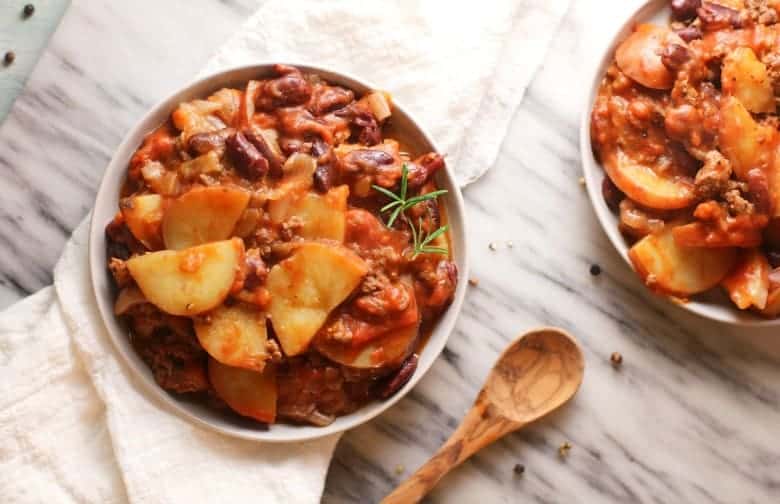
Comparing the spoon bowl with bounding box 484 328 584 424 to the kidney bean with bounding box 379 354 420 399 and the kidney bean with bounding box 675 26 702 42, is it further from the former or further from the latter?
the kidney bean with bounding box 675 26 702 42

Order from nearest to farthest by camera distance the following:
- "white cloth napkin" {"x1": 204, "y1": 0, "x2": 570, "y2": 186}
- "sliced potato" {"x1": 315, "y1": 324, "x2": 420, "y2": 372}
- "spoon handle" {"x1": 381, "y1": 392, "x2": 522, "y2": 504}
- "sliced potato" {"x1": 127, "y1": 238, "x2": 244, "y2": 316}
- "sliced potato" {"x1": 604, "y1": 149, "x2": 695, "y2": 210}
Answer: "sliced potato" {"x1": 127, "y1": 238, "x2": 244, "y2": 316} < "sliced potato" {"x1": 315, "y1": 324, "x2": 420, "y2": 372} < "sliced potato" {"x1": 604, "y1": 149, "x2": 695, "y2": 210} < "spoon handle" {"x1": 381, "y1": 392, "x2": 522, "y2": 504} < "white cloth napkin" {"x1": 204, "y1": 0, "x2": 570, "y2": 186}

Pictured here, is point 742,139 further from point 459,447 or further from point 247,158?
point 247,158

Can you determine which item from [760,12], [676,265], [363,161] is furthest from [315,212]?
[760,12]

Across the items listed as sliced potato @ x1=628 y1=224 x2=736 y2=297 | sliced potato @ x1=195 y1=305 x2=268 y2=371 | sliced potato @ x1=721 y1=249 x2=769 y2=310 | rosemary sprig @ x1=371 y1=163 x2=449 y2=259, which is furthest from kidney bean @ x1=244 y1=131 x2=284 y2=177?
sliced potato @ x1=721 y1=249 x2=769 y2=310

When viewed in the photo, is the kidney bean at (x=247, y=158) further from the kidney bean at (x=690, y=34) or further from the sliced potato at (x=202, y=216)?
the kidney bean at (x=690, y=34)

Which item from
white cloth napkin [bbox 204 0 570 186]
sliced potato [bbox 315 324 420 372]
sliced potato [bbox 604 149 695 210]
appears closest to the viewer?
sliced potato [bbox 315 324 420 372]
